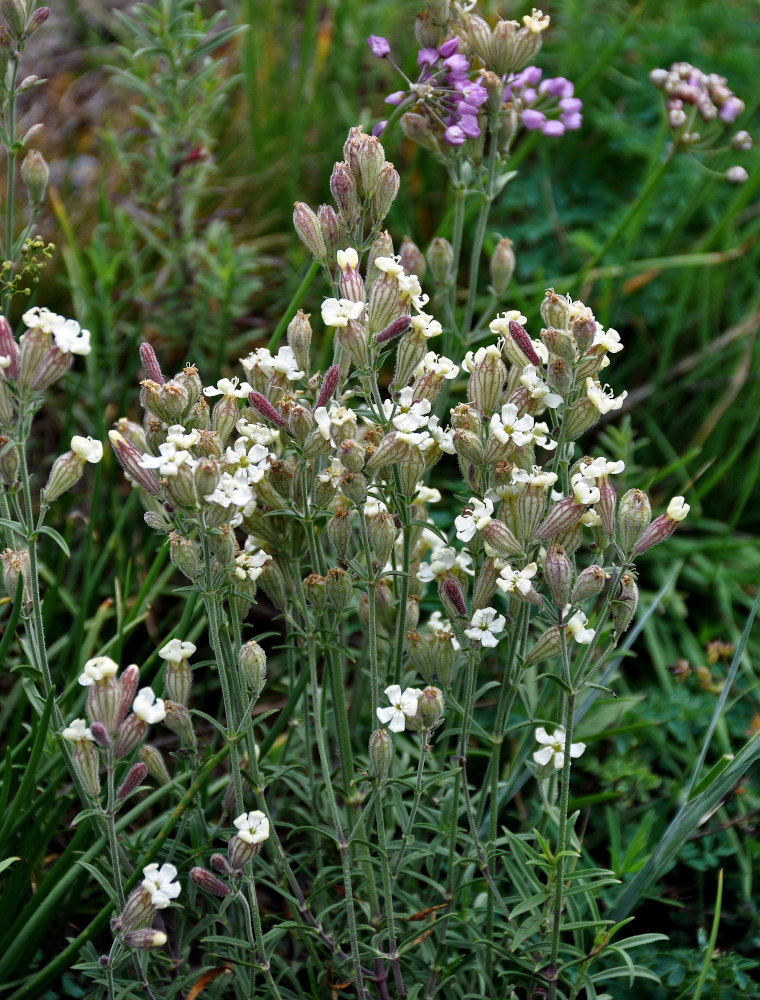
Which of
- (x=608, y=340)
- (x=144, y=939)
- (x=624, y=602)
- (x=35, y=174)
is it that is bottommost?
(x=144, y=939)

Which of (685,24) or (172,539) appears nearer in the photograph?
(172,539)

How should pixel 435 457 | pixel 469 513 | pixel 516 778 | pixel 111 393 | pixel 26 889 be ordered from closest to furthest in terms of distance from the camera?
pixel 469 513 < pixel 435 457 < pixel 26 889 < pixel 516 778 < pixel 111 393

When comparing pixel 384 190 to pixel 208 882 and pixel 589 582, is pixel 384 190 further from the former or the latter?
pixel 208 882

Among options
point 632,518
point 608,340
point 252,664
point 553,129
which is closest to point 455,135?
point 553,129

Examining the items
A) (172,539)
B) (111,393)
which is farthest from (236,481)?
(111,393)

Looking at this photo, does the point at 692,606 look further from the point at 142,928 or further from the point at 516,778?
the point at 142,928

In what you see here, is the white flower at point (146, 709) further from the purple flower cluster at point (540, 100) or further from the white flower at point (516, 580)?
the purple flower cluster at point (540, 100)

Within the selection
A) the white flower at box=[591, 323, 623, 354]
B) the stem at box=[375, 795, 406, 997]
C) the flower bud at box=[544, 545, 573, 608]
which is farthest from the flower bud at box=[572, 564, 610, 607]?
the stem at box=[375, 795, 406, 997]
